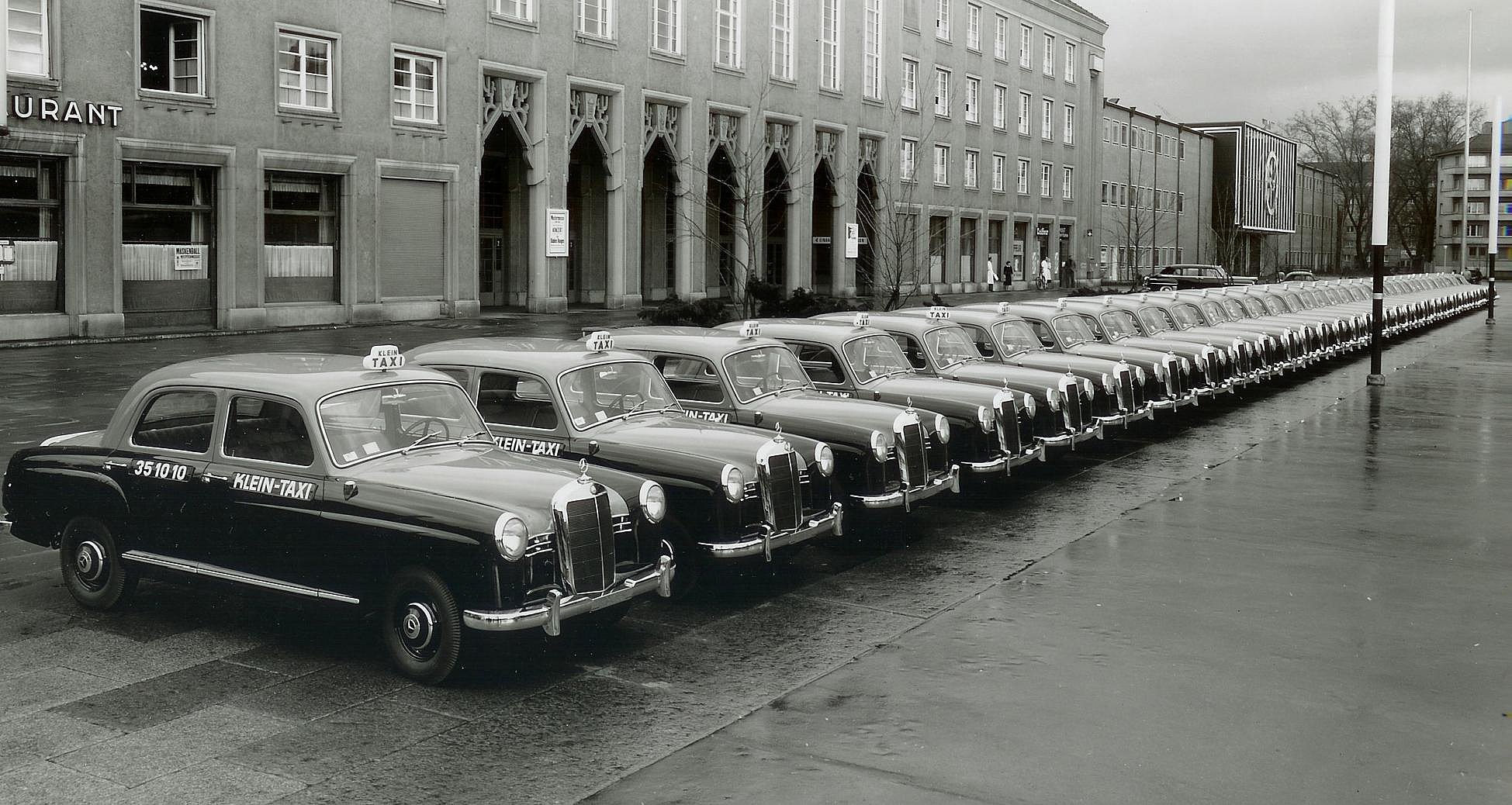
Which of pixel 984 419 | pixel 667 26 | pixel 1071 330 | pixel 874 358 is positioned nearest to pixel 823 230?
pixel 667 26

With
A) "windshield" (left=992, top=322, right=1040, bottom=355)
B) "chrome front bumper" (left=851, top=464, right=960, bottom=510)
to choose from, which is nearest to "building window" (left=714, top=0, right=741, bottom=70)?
"windshield" (left=992, top=322, right=1040, bottom=355)

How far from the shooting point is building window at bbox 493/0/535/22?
1389 inches

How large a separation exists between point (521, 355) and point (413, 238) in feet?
82.3

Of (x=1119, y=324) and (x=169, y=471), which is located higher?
(x=1119, y=324)

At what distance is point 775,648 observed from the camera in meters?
7.69

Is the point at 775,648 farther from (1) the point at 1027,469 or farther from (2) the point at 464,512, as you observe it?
(1) the point at 1027,469

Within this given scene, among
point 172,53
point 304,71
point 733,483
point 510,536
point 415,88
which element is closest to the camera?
point 510,536

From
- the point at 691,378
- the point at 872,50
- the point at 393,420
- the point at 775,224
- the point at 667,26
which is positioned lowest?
the point at 393,420

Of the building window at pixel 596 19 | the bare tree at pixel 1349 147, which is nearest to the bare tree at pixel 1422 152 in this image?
the bare tree at pixel 1349 147

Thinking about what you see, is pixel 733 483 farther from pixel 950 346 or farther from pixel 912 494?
pixel 950 346

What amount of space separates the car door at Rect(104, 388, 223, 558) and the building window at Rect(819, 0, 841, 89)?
140ft

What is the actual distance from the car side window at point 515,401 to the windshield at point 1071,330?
9.67m

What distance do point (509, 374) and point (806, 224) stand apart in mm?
40666

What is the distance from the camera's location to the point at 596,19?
38.2 meters
